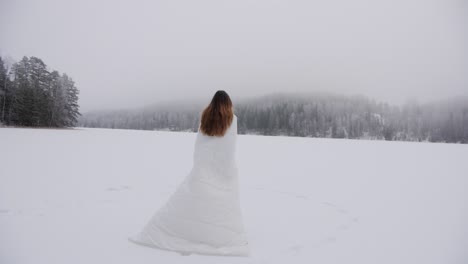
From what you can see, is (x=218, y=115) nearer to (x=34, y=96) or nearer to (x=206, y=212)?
(x=206, y=212)

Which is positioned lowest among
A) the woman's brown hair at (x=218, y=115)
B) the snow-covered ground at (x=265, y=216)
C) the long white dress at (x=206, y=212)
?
the snow-covered ground at (x=265, y=216)

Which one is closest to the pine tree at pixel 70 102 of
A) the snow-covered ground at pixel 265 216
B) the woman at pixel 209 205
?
the snow-covered ground at pixel 265 216

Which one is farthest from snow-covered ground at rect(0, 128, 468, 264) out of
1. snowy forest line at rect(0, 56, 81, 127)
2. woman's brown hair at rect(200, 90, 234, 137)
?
snowy forest line at rect(0, 56, 81, 127)

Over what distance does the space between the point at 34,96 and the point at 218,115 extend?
48.2m

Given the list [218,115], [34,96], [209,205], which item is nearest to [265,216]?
[209,205]

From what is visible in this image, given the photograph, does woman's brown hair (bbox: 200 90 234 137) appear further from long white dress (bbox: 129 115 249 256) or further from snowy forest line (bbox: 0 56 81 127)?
snowy forest line (bbox: 0 56 81 127)

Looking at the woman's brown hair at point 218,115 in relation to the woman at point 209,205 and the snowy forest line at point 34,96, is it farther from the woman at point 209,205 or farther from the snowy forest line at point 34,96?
the snowy forest line at point 34,96

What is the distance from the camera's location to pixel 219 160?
13.6ft

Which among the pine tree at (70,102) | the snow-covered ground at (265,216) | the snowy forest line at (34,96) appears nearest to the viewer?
the snow-covered ground at (265,216)

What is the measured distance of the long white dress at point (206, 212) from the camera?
12.3ft

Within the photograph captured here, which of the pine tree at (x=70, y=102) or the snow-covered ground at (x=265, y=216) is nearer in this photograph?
the snow-covered ground at (x=265, y=216)

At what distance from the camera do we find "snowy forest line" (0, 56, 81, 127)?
40.8 m

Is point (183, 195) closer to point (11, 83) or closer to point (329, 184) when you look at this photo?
point (329, 184)

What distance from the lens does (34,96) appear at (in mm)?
41562
